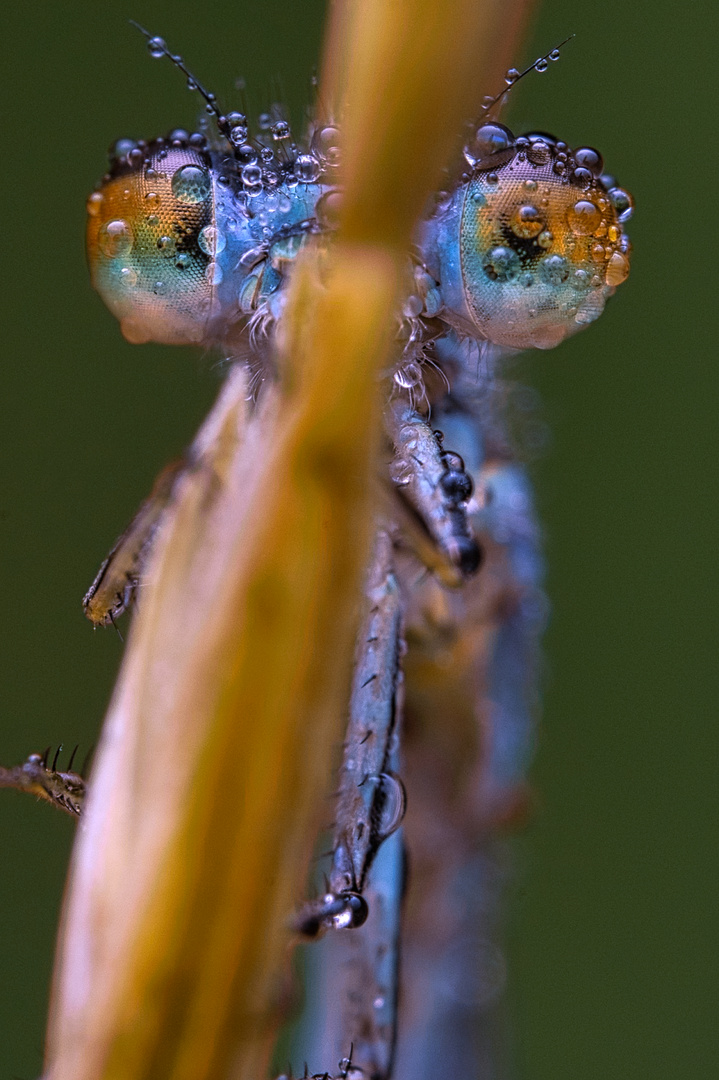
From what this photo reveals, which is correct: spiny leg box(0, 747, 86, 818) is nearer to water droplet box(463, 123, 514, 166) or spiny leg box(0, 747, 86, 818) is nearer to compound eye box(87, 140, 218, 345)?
compound eye box(87, 140, 218, 345)

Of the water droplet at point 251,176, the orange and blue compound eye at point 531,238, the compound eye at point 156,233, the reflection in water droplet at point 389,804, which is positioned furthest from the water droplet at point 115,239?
the reflection in water droplet at point 389,804

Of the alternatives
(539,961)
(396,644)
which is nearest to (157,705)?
(396,644)

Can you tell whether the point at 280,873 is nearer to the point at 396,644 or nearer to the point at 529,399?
the point at 396,644

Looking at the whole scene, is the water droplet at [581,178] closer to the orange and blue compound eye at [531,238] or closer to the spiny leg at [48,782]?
the orange and blue compound eye at [531,238]

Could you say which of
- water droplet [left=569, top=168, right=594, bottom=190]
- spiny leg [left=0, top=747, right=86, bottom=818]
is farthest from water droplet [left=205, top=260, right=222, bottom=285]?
spiny leg [left=0, top=747, right=86, bottom=818]

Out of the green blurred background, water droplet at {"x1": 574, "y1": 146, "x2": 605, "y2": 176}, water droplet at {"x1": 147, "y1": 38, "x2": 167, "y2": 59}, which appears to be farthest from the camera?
the green blurred background

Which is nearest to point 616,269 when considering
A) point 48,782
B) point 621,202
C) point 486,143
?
point 621,202
